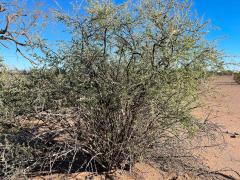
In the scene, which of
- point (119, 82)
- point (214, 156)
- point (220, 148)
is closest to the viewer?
point (119, 82)

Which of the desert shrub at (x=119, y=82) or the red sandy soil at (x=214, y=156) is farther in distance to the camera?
the red sandy soil at (x=214, y=156)

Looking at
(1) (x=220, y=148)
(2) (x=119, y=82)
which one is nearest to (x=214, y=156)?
(1) (x=220, y=148)

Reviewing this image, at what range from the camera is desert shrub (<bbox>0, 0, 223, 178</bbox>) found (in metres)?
5.32

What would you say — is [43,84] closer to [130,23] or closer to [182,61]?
[130,23]

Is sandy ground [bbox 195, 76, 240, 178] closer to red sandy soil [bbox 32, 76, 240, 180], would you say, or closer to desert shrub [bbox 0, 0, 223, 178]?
red sandy soil [bbox 32, 76, 240, 180]

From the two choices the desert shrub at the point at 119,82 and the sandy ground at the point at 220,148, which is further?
the sandy ground at the point at 220,148

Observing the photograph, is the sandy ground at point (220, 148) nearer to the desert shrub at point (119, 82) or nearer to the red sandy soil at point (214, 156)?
the red sandy soil at point (214, 156)

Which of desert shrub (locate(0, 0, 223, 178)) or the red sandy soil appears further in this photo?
the red sandy soil

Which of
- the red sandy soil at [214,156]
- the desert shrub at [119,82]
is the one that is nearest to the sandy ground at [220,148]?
the red sandy soil at [214,156]

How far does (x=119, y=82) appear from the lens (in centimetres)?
543

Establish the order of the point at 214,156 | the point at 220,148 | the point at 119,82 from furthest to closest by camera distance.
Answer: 1. the point at 220,148
2. the point at 214,156
3. the point at 119,82

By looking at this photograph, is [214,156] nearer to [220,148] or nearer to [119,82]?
[220,148]

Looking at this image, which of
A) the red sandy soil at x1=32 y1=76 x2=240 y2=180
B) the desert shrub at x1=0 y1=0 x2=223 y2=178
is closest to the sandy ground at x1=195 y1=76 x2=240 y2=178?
the red sandy soil at x1=32 y1=76 x2=240 y2=180

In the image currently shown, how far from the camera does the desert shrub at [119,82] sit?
532cm
